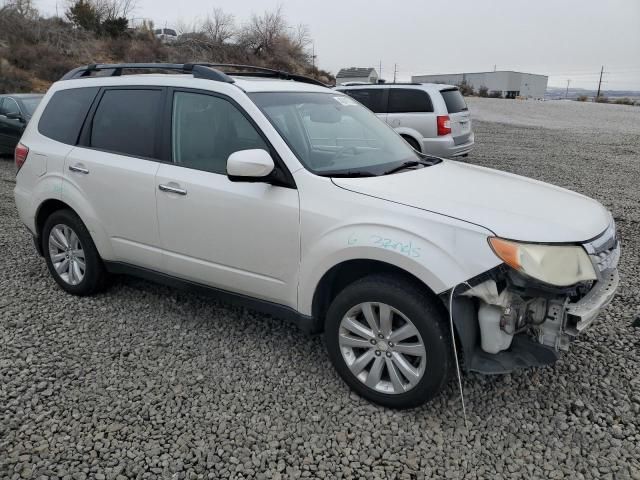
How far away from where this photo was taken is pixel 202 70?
3598 mm

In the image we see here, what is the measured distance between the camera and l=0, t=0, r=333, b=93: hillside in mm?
27703

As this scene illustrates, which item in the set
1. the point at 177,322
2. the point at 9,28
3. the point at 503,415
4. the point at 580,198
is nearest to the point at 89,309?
the point at 177,322

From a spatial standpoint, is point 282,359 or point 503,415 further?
point 282,359

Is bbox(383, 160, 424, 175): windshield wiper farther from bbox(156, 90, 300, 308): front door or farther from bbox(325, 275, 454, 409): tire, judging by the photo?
bbox(325, 275, 454, 409): tire

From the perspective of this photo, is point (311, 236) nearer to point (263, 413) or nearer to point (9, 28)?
point (263, 413)

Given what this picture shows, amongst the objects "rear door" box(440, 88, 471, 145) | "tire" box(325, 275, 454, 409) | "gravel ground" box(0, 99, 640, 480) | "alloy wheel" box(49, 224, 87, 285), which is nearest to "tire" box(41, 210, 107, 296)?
"alloy wheel" box(49, 224, 87, 285)

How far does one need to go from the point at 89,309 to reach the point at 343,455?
8.36ft

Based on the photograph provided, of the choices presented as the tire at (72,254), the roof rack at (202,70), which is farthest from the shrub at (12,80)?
the tire at (72,254)

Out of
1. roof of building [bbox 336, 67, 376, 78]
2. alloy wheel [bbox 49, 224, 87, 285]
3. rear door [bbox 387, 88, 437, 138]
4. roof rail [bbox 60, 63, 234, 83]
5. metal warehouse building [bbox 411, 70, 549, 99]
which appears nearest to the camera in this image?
roof rail [bbox 60, 63, 234, 83]

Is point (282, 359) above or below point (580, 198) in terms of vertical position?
below

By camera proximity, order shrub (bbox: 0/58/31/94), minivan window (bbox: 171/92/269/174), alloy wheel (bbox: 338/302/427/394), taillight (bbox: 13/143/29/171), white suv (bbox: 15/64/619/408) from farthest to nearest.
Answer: shrub (bbox: 0/58/31/94)
taillight (bbox: 13/143/29/171)
minivan window (bbox: 171/92/269/174)
alloy wheel (bbox: 338/302/427/394)
white suv (bbox: 15/64/619/408)

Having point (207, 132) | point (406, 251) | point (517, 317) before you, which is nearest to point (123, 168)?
point (207, 132)

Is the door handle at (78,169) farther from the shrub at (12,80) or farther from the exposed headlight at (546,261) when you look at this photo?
the shrub at (12,80)

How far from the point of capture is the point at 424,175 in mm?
Result: 3311
